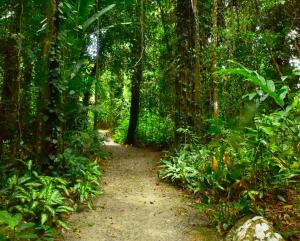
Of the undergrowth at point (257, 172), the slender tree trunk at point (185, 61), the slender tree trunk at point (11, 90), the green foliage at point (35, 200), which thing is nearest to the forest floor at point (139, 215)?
the green foliage at point (35, 200)

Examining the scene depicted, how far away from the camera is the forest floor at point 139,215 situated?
225 inches

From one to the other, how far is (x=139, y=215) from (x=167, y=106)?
7.12m

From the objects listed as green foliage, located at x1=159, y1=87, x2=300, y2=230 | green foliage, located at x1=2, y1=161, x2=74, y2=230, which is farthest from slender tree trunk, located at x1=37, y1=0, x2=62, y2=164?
green foliage, located at x1=159, y1=87, x2=300, y2=230

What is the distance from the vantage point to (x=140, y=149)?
564 inches

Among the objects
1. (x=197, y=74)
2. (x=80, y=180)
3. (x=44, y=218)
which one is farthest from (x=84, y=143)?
(x=44, y=218)

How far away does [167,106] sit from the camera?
526 inches

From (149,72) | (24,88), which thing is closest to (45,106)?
(24,88)

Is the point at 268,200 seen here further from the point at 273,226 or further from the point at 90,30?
the point at 90,30

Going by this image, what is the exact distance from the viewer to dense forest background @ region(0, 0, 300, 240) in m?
5.30

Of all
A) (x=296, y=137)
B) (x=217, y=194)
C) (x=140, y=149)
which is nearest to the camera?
(x=296, y=137)

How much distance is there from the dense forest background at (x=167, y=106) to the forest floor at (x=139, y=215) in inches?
11.9

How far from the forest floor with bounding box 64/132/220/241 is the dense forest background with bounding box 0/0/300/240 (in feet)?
0.99

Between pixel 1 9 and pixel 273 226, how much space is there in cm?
590

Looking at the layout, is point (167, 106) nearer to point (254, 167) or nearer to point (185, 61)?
point (185, 61)
